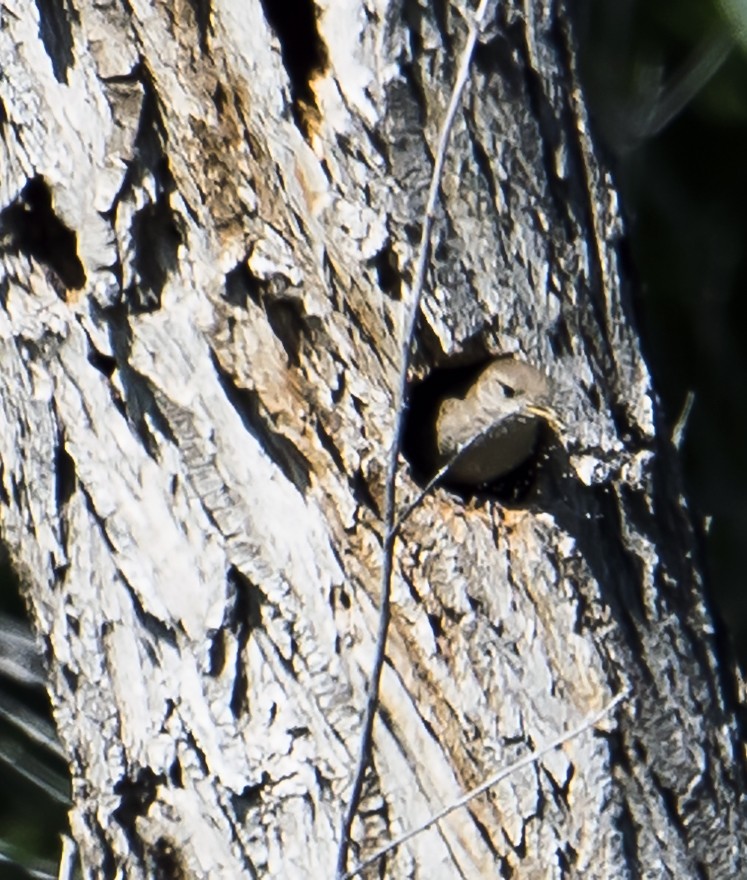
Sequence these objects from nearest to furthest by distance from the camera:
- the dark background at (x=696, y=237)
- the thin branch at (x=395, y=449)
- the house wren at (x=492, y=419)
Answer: the thin branch at (x=395, y=449) → the house wren at (x=492, y=419) → the dark background at (x=696, y=237)

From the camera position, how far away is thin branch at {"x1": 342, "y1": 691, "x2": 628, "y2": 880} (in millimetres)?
1913

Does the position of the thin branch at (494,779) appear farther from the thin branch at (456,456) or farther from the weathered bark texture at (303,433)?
the thin branch at (456,456)

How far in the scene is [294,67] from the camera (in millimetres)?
1928

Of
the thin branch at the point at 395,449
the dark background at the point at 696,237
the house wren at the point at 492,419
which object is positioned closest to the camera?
the thin branch at the point at 395,449

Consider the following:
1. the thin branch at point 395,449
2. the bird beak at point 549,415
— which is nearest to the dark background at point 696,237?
the bird beak at point 549,415

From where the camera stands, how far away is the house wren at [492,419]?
197 centimetres

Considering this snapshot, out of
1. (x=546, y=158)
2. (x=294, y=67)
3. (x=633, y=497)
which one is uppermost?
(x=294, y=67)

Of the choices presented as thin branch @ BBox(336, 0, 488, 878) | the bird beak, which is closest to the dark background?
the bird beak

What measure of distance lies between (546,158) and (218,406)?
56cm

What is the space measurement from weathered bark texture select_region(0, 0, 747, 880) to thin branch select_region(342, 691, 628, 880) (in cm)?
2

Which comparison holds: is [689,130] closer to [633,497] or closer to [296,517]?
[633,497]

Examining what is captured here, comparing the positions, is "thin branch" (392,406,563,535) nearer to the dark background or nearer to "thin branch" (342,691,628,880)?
"thin branch" (342,691,628,880)

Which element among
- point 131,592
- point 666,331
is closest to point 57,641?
point 131,592

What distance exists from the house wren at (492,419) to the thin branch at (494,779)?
34 cm
